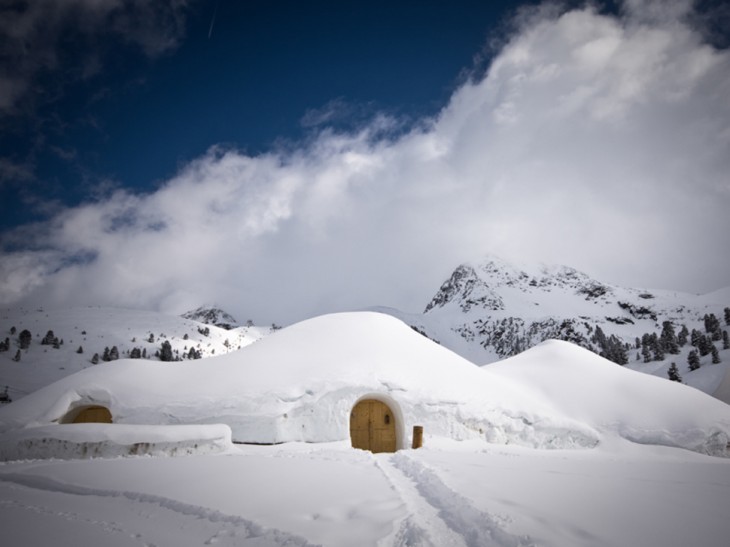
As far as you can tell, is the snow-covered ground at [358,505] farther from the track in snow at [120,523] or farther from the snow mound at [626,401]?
the snow mound at [626,401]

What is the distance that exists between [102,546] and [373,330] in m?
16.1

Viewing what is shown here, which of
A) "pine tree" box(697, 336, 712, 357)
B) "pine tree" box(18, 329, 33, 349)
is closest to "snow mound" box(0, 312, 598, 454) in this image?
Result: "pine tree" box(18, 329, 33, 349)

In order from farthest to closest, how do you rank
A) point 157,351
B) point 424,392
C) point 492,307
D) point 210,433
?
1. point 492,307
2. point 157,351
3. point 424,392
4. point 210,433

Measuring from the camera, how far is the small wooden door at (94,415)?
16.6 meters

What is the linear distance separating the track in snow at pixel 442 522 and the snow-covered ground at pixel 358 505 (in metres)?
0.02

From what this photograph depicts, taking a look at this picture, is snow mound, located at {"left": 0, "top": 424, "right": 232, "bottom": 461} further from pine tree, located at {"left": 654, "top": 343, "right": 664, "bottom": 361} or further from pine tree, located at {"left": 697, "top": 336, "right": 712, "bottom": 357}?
pine tree, located at {"left": 654, "top": 343, "right": 664, "bottom": 361}

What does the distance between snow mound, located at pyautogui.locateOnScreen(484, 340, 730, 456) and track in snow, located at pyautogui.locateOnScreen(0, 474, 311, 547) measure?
17.1 metres

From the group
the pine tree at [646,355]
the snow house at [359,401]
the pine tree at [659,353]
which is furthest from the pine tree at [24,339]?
the pine tree at [659,353]

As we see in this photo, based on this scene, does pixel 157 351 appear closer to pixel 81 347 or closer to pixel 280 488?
pixel 81 347

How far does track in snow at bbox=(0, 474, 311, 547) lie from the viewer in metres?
4.29

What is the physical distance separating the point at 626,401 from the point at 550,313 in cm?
11296

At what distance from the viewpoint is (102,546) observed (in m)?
4.11

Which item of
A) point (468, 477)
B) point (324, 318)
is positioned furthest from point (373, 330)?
point (468, 477)

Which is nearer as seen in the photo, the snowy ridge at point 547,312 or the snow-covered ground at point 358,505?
the snow-covered ground at point 358,505
